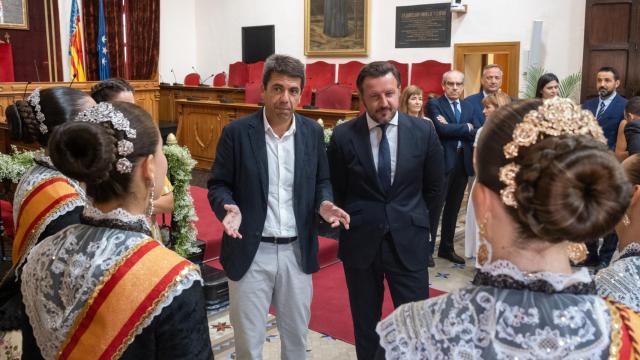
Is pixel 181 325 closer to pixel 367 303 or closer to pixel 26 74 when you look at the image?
pixel 367 303

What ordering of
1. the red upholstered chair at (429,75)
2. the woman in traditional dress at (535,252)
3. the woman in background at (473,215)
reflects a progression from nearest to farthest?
the woman in traditional dress at (535,252) < the woman in background at (473,215) < the red upholstered chair at (429,75)

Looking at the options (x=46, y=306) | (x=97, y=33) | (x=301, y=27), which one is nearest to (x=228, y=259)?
(x=46, y=306)

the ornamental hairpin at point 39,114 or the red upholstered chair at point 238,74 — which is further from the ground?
the red upholstered chair at point 238,74

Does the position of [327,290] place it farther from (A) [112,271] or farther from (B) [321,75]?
(B) [321,75]

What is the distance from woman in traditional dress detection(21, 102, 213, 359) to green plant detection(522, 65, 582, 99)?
6.81 m

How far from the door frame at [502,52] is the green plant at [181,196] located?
601cm

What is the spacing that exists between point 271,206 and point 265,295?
36 cm

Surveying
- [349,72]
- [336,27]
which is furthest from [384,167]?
[336,27]

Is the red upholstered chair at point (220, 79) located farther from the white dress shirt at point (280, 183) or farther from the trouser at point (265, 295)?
the trouser at point (265, 295)

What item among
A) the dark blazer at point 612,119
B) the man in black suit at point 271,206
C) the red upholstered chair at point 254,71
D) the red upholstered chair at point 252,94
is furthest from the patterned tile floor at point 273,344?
the red upholstered chair at point 254,71

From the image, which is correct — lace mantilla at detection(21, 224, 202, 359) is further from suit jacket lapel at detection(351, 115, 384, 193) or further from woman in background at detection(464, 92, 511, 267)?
woman in background at detection(464, 92, 511, 267)

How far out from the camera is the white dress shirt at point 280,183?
7.66 feet

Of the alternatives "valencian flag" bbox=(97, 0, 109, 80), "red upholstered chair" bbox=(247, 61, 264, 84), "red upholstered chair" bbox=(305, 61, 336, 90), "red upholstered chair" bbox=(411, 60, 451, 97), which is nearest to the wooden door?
"red upholstered chair" bbox=(411, 60, 451, 97)

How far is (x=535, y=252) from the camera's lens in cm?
99
